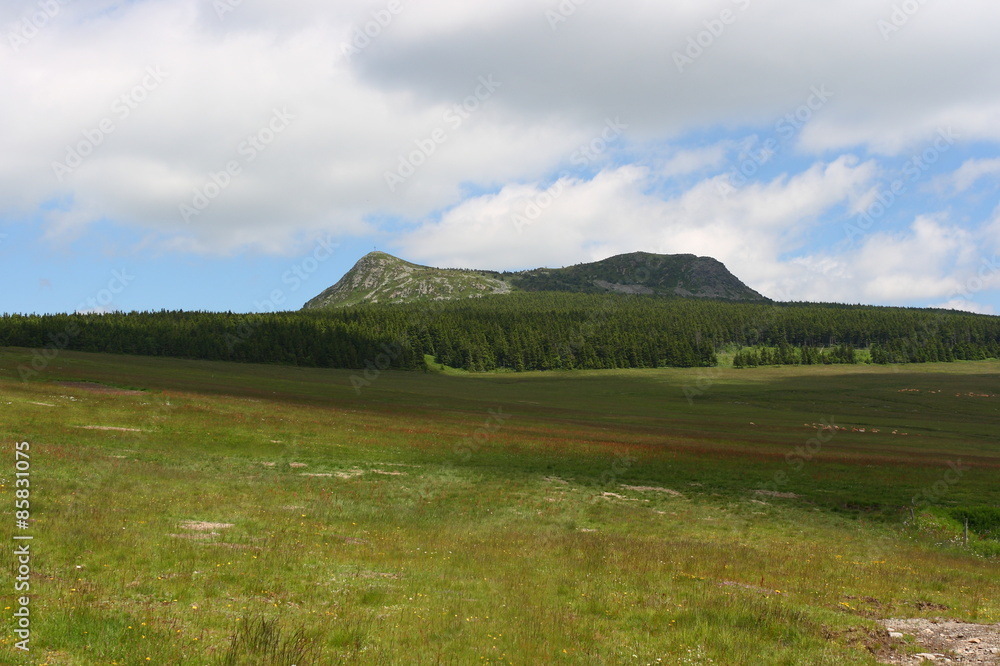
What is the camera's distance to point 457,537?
73.6 feet

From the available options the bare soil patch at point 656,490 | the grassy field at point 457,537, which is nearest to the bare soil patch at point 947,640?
the grassy field at point 457,537

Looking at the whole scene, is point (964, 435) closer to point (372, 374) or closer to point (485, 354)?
point (372, 374)

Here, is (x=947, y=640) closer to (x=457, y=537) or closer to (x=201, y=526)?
A: (x=457, y=537)

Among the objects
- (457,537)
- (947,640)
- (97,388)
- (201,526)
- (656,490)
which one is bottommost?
(656,490)

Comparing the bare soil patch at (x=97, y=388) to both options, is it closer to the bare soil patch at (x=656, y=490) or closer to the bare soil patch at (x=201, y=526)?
the bare soil patch at (x=201, y=526)

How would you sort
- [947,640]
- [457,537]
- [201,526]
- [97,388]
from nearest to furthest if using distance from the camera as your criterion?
[947,640], [201,526], [457,537], [97,388]

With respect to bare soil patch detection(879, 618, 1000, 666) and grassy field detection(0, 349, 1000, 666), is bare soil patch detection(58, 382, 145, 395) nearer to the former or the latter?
grassy field detection(0, 349, 1000, 666)

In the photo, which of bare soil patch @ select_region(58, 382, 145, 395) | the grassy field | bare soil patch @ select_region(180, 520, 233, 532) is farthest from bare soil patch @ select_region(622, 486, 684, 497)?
bare soil patch @ select_region(58, 382, 145, 395)

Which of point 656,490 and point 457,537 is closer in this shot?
point 457,537

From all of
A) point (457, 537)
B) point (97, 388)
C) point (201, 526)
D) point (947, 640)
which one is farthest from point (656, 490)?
point (97, 388)

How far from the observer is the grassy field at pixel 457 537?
37.2 ft

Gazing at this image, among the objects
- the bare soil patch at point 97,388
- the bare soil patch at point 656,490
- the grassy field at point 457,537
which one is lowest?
the bare soil patch at point 656,490

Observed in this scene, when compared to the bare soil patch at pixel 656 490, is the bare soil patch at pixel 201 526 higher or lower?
higher

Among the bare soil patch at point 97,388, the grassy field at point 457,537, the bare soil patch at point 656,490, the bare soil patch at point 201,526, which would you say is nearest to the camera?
the grassy field at point 457,537
